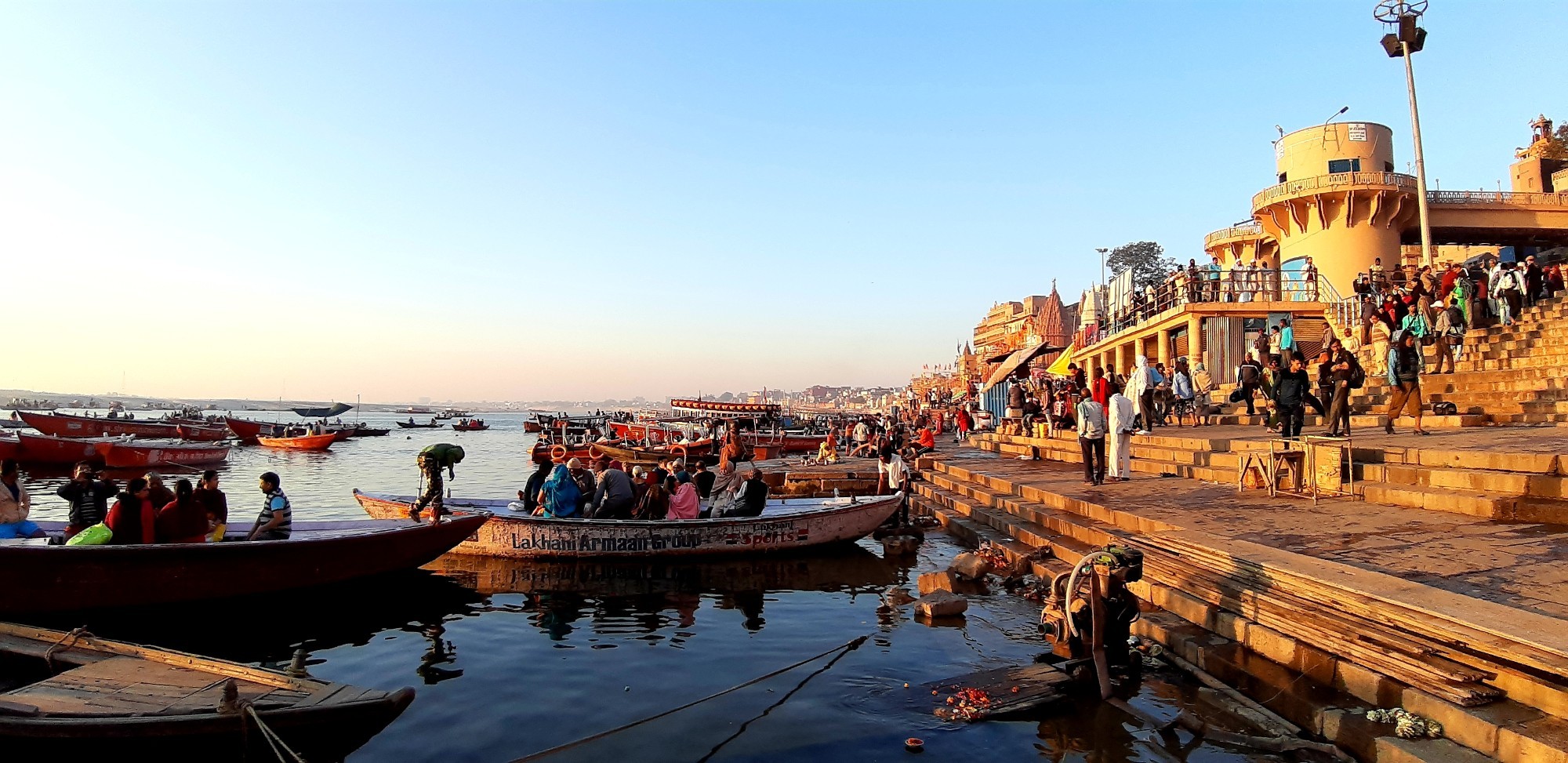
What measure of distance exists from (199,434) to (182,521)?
49.4 m

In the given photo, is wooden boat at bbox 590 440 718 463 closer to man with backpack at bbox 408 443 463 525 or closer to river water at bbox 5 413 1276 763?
man with backpack at bbox 408 443 463 525

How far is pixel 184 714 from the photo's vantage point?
490 centimetres

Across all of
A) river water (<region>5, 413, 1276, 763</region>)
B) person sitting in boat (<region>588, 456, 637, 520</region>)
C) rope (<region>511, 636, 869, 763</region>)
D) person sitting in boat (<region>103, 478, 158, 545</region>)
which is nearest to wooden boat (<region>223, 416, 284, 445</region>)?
river water (<region>5, 413, 1276, 763</region>)

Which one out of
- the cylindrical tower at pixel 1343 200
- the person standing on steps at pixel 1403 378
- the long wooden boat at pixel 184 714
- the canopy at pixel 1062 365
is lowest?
the long wooden boat at pixel 184 714

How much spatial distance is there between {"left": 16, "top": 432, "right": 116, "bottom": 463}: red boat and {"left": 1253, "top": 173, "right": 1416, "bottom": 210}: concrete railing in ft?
161

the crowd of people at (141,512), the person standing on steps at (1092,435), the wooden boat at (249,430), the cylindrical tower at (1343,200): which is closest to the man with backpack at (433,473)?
the crowd of people at (141,512)

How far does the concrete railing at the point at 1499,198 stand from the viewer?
30469 millimetres

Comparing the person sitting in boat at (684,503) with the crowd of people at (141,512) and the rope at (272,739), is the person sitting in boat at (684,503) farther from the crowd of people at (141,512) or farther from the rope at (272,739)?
the rope at (272,739)

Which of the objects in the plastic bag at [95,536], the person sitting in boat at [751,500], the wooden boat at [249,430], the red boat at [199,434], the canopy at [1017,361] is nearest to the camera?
the plastic bag at [95,536]

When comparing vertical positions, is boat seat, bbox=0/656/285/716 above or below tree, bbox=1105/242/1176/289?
below

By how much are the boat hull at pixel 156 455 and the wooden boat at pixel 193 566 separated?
28.6 meters

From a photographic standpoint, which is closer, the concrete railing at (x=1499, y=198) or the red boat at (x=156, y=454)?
the concrete railing at (x=1499, y=198)

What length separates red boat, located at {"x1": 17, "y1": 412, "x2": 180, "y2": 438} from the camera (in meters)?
42.7

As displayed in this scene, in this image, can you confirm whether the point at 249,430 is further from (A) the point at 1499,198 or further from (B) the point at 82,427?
(A) the point at 1499,198
